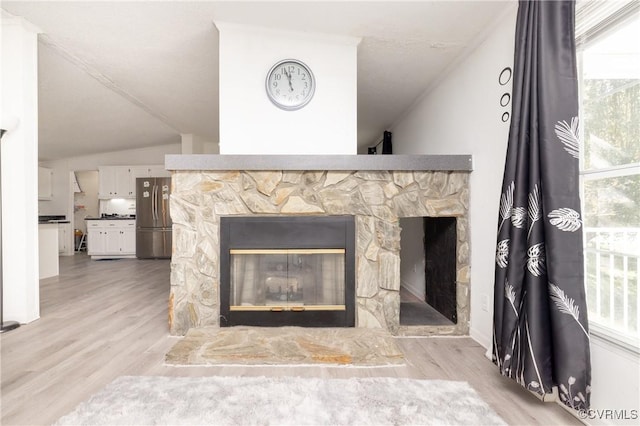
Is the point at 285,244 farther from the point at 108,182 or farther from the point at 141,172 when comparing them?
the point at 108,182

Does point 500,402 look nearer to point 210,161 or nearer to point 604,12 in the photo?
point 604,12

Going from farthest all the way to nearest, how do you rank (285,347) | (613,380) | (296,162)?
1. (296,162)
2. (285,347)
3. (613,380)

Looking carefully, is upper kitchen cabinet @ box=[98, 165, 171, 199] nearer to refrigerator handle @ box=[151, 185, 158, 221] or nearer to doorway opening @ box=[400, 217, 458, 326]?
refrigerator handle @ box=[151, 185, 158, 221]

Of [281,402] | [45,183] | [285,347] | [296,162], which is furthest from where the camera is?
[45,183]

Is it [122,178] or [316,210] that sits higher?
[122,178]

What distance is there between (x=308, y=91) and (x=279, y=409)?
7.17 feet

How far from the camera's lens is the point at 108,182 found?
662 centimetres

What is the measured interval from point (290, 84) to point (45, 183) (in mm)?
7092

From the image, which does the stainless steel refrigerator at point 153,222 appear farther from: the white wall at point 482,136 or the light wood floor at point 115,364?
the white wall at point 482,136

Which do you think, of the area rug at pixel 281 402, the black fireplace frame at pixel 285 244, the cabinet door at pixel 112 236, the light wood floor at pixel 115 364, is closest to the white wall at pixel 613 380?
the light wood floor at pixel 115 364

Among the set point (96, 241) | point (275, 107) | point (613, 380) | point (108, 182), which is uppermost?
point (275, 107)

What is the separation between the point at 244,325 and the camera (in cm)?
229

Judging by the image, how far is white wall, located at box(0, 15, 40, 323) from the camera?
2.47 metres

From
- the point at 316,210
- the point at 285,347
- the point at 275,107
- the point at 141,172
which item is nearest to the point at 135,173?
the point at 141,172
